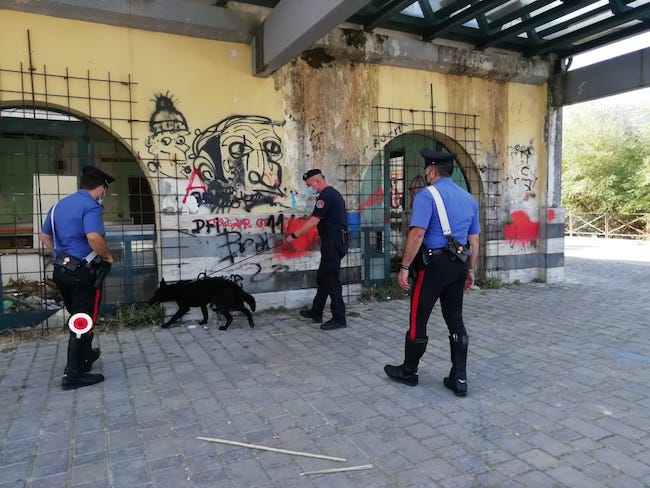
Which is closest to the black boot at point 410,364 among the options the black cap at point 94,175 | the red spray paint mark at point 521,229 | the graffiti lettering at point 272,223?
the black cap at point 94,175

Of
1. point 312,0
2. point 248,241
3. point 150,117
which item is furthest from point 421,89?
point 150,117

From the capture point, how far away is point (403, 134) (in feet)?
26.0

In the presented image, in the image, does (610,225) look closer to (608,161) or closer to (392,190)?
(608,161)

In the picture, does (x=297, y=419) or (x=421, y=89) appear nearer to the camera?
(x=297, y=419)

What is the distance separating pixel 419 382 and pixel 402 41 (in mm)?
5448

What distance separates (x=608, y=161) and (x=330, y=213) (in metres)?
25.8

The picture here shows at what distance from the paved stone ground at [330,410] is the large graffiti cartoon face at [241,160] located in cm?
189

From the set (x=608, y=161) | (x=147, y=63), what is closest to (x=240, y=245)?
(x=147, y=63)

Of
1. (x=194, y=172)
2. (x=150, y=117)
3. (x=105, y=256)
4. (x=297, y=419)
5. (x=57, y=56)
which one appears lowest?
(x=297, y=419)

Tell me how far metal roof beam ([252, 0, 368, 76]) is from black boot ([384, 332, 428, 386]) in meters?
3.18

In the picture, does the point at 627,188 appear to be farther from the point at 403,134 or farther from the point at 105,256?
the point at 105,256

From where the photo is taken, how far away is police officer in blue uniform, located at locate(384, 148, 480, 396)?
3775mm

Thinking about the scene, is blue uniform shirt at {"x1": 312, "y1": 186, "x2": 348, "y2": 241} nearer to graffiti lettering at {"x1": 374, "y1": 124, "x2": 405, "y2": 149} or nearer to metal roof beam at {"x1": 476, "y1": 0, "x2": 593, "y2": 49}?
graffiti lettering at {"x1": 374, "y1": 124, "x2": 405, "y2": 149}

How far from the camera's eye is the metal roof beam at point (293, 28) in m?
4.85
